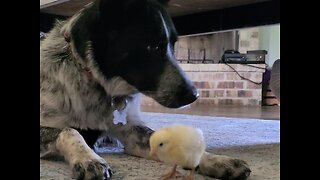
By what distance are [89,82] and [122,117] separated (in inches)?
6.3

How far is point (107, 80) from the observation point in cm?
86

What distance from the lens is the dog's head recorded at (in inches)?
29.9

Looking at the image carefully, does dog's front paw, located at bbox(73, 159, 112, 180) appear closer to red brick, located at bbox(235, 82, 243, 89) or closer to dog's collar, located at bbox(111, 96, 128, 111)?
dog's collar, located at bbox(111, 96, 128, 111)

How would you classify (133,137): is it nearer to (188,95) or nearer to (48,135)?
(48,135)

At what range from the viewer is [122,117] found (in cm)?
103

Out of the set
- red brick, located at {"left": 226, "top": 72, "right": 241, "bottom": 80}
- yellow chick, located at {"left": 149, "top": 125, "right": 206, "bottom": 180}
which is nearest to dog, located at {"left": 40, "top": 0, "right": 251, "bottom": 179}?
yellow chick, located at {"left": 149, "top": 125, "right": 206, "bottom": 180}

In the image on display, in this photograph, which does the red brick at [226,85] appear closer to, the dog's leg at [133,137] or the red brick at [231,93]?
the red brick at [231,93]

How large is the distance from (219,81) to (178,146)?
54 centimetres

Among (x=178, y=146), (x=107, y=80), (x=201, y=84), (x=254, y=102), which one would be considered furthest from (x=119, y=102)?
(x=254, y=102)

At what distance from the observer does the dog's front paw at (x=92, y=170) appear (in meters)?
0.77

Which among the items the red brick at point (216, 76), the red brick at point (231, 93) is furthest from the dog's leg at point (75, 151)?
the red brick at point (231, 93)

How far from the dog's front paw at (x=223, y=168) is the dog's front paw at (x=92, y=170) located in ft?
0.60
